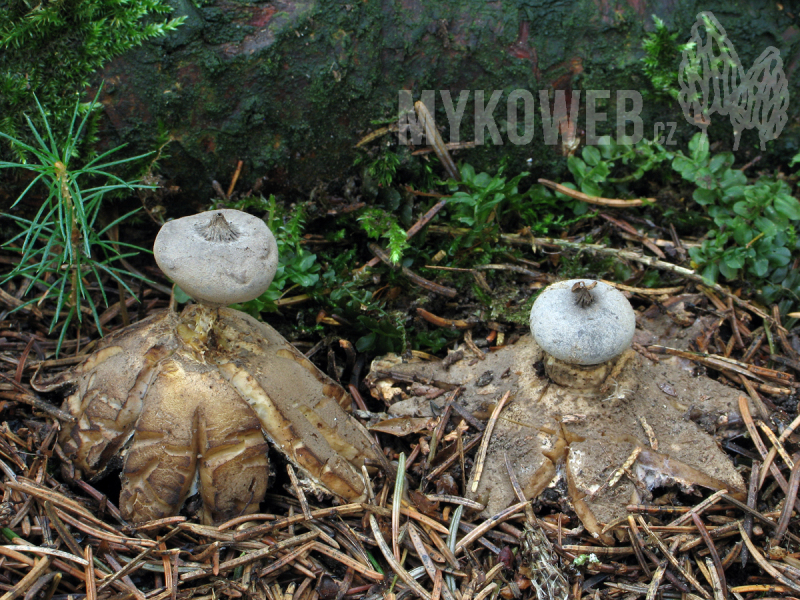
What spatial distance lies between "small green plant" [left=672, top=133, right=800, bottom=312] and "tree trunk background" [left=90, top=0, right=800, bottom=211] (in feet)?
0.91

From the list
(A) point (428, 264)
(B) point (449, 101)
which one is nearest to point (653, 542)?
(A) point (428, 264)

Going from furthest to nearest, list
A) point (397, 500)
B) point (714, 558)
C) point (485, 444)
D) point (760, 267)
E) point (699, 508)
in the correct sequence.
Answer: point (760, 267)
point (485, 444)
point (397, 500)
point (699, 508)
point (714, 558)

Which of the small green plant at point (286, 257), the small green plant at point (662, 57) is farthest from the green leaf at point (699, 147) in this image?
the small green plant at point (286, 257)

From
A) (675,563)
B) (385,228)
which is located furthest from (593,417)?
(385,228)

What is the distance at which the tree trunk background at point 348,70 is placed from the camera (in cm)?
295

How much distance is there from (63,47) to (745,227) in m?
3.27

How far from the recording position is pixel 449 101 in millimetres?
3303

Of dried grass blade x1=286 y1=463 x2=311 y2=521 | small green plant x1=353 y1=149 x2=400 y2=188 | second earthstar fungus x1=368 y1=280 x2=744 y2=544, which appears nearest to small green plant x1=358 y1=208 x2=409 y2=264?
small green plant x1=353 y1=149 x2=400 y2=188

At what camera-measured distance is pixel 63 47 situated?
2824mm

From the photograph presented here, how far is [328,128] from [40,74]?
4.22ft

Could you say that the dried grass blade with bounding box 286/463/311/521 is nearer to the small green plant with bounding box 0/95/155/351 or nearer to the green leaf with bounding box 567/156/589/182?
the small green plant with bounding box 0/95/155/351

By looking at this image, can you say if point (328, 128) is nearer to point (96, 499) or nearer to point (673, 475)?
point (96, 499)

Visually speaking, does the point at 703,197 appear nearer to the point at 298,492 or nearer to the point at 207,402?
the point at 298,492

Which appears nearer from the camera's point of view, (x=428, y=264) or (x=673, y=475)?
(x=673, y=475)
